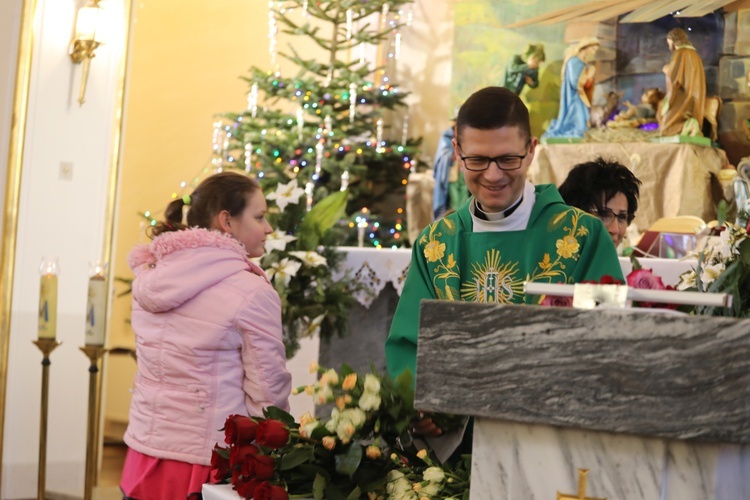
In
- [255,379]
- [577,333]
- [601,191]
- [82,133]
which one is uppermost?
[82,133]

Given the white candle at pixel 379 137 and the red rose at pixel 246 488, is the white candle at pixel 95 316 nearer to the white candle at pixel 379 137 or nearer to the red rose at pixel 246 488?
the red rose at pixel 246 488

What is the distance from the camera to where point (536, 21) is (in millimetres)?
9297

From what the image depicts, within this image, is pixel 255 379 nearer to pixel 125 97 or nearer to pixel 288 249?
pixel 288 249

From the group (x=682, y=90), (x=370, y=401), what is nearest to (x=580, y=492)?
(x=370, y=401)

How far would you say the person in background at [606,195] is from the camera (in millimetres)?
3420

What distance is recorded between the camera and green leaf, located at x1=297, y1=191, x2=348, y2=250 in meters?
5.14

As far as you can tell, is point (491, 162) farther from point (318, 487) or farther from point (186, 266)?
point (186, 266)

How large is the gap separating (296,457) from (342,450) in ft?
0.30

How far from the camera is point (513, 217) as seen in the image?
8.57 ft

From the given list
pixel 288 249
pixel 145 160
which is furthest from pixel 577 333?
pixel 145 160

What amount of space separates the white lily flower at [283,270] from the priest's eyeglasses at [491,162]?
2.57 meters

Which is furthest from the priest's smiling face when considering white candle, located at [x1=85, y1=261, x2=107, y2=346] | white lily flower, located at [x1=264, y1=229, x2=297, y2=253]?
white lily flower, located at [x1=264, y1=229, x2=297, y2=253]

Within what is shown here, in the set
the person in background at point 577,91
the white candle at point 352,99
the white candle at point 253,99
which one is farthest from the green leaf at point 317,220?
the white candle at point 253,99

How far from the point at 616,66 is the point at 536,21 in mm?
958
